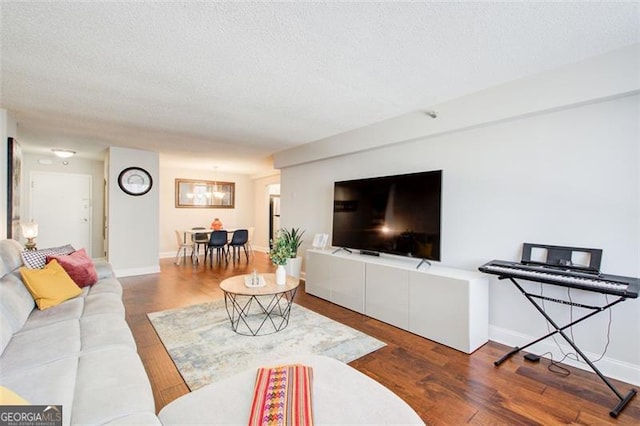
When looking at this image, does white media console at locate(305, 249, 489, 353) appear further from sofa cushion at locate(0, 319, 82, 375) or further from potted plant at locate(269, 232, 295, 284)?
sofa cushion at locate(0, 319, 82, 375)

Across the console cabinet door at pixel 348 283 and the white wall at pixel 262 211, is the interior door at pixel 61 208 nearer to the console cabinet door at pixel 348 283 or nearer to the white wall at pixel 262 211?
the white wall at pixel 262 211

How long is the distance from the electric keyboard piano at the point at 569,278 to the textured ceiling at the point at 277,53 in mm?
1605

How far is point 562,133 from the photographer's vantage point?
8.05 feet

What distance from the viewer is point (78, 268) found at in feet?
9.48

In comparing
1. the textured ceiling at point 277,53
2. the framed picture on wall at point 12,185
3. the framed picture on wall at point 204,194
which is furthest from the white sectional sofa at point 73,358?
the framed picture on wall at point 204,194

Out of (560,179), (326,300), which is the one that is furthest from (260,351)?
(560,179)

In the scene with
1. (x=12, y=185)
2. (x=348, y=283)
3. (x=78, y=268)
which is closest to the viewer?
(x=78, y=268)

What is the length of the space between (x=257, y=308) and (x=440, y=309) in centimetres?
214

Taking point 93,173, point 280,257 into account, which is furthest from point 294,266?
point 93,173

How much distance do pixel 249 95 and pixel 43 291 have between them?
2438 mm

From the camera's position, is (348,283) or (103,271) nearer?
(103,271)

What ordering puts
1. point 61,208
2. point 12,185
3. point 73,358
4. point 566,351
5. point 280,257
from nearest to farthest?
1. point 73,358
2. point 566,351
3. point 280,257
4. point 12,185
5. point 61,208

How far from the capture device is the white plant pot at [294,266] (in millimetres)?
5012

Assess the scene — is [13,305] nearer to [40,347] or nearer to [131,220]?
[40,347]
